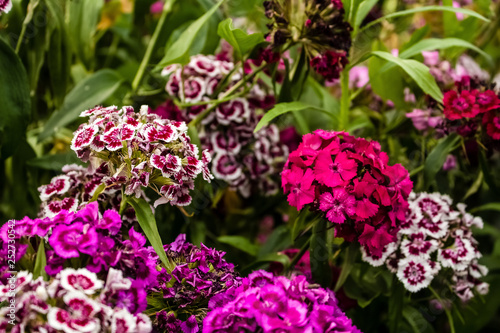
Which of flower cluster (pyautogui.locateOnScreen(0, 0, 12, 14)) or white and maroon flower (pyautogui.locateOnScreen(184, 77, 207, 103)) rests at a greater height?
flower cluster (pyautogui.locateOnScreen(0, 0, 12, 14))

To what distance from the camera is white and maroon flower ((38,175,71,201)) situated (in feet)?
3.99

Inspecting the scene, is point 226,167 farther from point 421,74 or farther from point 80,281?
point 80,281

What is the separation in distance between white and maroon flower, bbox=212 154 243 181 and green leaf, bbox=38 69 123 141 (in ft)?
1.26

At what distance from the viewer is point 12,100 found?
4.58ft

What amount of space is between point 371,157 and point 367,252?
0.28 meters

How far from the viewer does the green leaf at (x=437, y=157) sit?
55.5 inches

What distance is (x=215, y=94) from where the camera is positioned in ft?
4.91

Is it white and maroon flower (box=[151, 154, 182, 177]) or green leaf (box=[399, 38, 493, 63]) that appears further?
green leaf (box=[399, 38, 493, 63])

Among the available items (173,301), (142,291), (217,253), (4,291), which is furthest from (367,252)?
(4,291)

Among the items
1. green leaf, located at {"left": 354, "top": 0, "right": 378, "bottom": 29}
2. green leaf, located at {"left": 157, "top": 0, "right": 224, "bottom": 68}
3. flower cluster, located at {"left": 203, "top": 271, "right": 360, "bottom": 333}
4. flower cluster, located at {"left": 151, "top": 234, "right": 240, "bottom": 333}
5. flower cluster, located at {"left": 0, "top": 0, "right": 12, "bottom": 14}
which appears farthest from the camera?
green leaf, located at {"left": 354, "top": 0, "right": 378, "bottom": 29}

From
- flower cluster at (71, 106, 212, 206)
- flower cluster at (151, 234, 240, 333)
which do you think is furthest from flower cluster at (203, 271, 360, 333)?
flower cluster at (71, 106, 212, 206)

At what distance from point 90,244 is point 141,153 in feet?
0.82

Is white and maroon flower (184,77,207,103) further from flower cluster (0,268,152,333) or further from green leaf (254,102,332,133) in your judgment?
flower cluster (0,268,152,333)

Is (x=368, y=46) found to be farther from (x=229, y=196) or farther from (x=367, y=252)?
(x=367, y=252)
